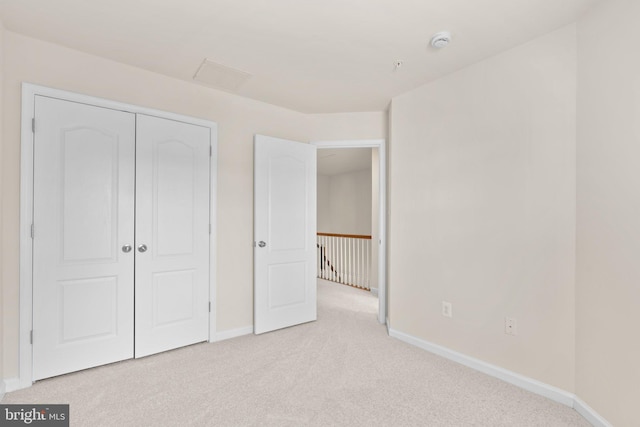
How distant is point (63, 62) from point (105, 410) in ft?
8.08

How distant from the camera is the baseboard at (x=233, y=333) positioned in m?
2.98

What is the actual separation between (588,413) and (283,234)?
2728 mm

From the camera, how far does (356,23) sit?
77.4 inches

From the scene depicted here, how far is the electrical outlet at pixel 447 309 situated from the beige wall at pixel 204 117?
1.92 m

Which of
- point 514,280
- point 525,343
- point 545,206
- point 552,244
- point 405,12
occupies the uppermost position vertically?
point 405,12

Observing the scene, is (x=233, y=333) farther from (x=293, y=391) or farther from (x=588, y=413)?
(x=588, y=413)

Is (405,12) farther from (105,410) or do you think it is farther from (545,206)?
(105,410)

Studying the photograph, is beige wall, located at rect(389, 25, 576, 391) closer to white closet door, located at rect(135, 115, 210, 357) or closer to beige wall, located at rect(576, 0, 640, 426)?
beige wall, located at rect(576, 0, 640, 426)

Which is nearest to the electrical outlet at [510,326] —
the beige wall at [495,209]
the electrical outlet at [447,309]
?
the beige wall at [495,209]

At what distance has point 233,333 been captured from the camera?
3072mm

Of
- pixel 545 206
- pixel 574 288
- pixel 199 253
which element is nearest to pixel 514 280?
pixel 574 288

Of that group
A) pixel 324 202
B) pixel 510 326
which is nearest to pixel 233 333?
pixel 510 326

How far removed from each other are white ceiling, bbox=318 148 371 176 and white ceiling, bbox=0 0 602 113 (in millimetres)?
2504

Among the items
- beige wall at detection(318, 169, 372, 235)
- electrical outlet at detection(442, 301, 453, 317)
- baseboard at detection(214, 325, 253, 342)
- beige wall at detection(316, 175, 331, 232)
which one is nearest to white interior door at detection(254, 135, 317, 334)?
baseboard at detection(214, 325, 253, 342)
